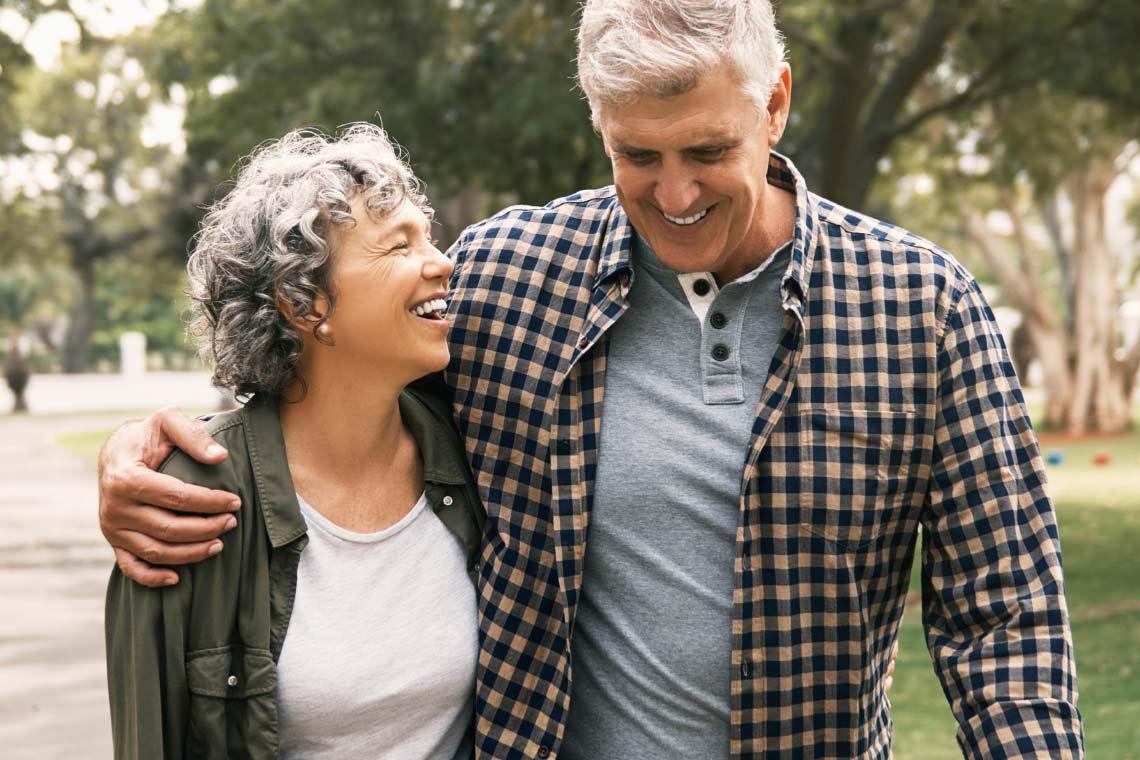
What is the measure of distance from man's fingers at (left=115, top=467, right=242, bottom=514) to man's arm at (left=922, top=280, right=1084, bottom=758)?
1324mm

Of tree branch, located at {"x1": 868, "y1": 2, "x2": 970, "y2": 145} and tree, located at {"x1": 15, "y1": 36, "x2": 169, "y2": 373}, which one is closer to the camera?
tree branch, located at {"x1": 868, "y1": 2, "x2": 970, "y2": 145}

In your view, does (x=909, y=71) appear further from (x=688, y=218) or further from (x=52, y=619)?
(x=688, y=218)

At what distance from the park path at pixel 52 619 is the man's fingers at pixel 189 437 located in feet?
13.5

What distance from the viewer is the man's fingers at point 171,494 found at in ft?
8.18

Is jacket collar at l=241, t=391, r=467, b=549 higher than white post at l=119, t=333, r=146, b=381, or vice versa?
jacket collar at l=241, t=391, r=467, b=549

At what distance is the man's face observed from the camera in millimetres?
2473

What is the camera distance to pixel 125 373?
4494 cm

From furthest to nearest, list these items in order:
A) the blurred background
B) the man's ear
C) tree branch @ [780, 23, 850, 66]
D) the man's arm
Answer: tree branch @ [780, 23, 850, 66] → the blurred background → the man's ear → the man's arm

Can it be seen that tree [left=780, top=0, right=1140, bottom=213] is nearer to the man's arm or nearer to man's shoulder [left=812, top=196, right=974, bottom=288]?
man's shoulder [left=812, top=196, right=974, bottom=288]

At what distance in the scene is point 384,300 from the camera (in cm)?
271

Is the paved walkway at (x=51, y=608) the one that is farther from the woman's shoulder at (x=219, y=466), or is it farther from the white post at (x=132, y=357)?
the white post at (x=132, y=357)

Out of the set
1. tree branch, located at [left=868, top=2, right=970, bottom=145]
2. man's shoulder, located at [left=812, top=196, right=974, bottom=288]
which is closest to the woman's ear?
man's shoulder, located at [left=812, top=196, right=974, bottom=288]

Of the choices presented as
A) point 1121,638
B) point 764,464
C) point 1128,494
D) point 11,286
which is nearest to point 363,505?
point 764,464

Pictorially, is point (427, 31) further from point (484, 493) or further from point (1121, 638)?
point (484, 493)
